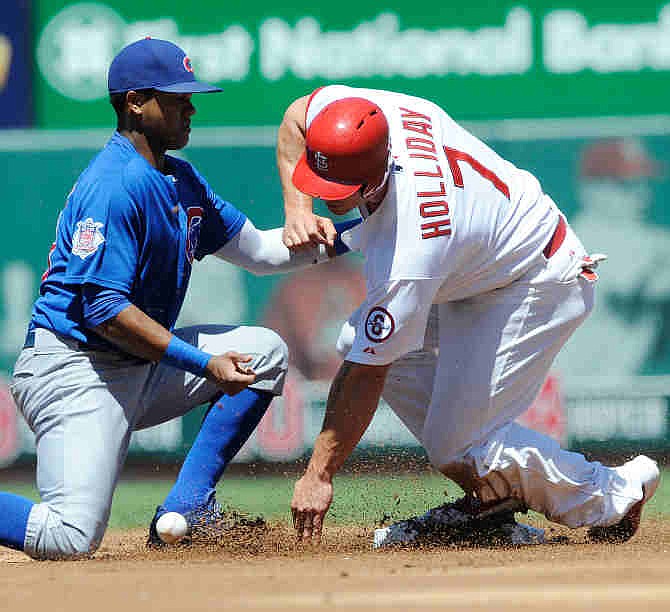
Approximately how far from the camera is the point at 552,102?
9.55 metres

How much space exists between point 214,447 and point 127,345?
1.83ft

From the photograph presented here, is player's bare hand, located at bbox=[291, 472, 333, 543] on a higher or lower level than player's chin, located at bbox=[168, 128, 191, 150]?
lower

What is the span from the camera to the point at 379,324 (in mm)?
4320

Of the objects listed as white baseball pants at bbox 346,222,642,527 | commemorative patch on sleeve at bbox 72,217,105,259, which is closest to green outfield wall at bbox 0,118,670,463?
white baseball pants at bbox 346,222,642,527

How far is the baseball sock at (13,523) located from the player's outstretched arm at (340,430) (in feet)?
3.06

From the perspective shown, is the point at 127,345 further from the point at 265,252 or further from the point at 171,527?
the point at 265,252

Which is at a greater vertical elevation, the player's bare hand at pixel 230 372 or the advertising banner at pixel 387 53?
the advertising banner at pixel 387 53

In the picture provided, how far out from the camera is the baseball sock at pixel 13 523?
14.9 ft

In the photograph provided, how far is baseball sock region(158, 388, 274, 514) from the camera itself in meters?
4.83

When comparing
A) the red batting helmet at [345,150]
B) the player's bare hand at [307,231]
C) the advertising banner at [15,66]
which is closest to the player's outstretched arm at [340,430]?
the red batting helmet at [345,150]

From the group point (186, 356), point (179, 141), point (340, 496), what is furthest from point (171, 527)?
point (340, 496)

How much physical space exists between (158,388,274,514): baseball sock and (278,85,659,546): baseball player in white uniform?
459 millimetres

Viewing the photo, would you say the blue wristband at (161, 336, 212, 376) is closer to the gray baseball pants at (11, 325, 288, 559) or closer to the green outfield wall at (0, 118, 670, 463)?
the gray baseball pants at (11, 325, 288, 559)

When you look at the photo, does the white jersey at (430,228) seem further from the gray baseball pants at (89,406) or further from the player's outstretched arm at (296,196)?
the gray baseball pants at (89,406)
